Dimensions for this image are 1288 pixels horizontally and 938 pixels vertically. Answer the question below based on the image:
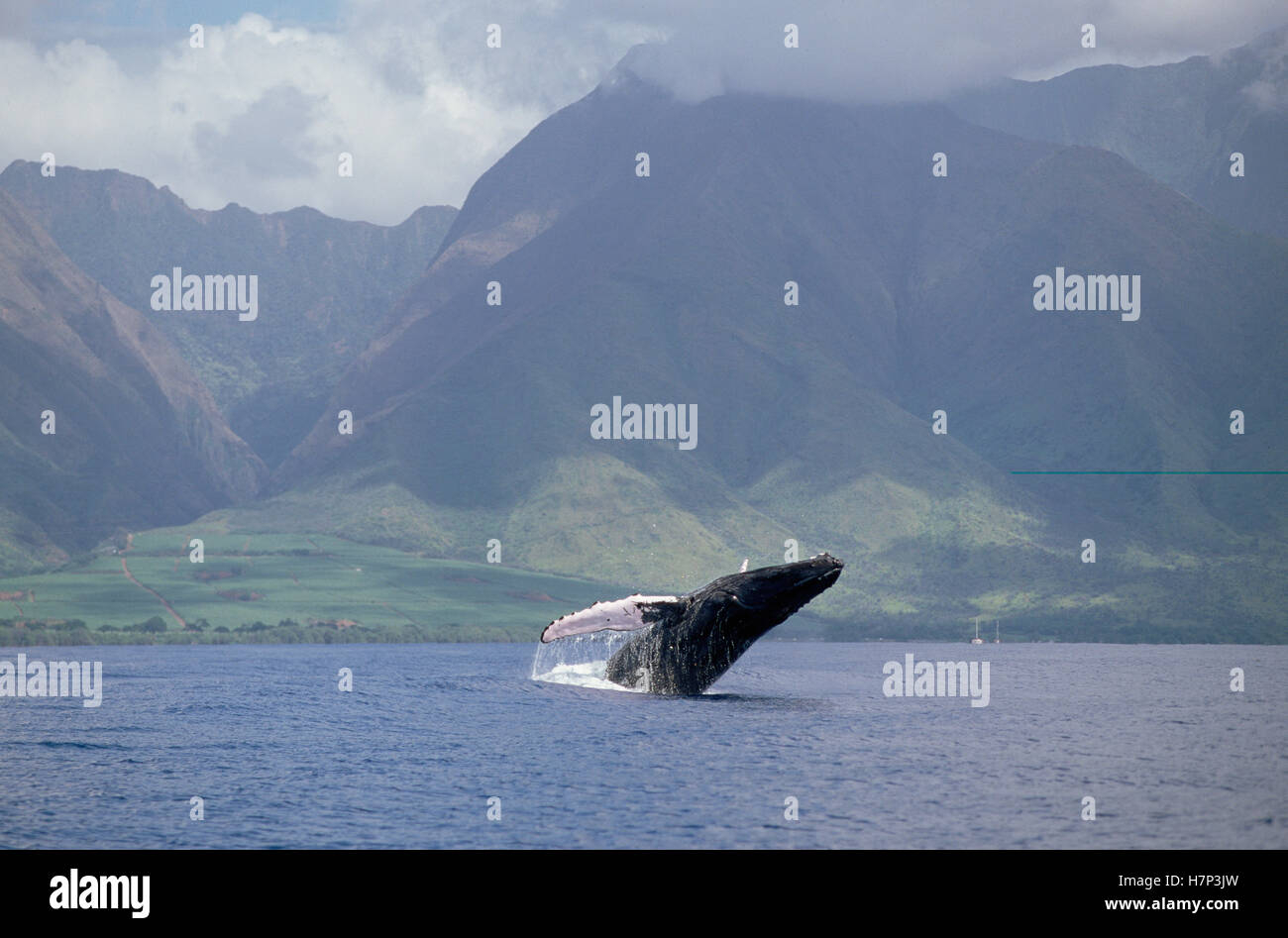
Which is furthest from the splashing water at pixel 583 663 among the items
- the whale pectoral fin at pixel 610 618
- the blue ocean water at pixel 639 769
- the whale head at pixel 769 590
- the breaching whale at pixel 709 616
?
the whale head at pixel 769 590

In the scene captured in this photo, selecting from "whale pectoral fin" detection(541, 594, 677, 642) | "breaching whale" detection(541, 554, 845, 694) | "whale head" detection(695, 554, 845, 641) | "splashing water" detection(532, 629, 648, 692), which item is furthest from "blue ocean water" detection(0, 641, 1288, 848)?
"whale head" detection(695, 554, 845, 641)

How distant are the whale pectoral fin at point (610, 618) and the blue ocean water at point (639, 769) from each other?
14.9ft

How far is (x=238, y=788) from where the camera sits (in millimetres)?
49562

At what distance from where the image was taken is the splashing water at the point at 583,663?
82.9 metres

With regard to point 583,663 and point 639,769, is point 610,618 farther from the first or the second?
point 583,663

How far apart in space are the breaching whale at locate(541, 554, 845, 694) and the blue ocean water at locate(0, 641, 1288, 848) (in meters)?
2.45

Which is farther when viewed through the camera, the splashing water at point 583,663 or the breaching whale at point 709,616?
the splashing water at point 583,663

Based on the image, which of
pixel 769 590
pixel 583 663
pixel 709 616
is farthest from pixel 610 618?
pixel 583 663

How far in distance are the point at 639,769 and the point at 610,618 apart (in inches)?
299

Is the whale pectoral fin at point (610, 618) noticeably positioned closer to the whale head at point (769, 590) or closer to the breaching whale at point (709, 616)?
the breaching whale at point (709, 616)
